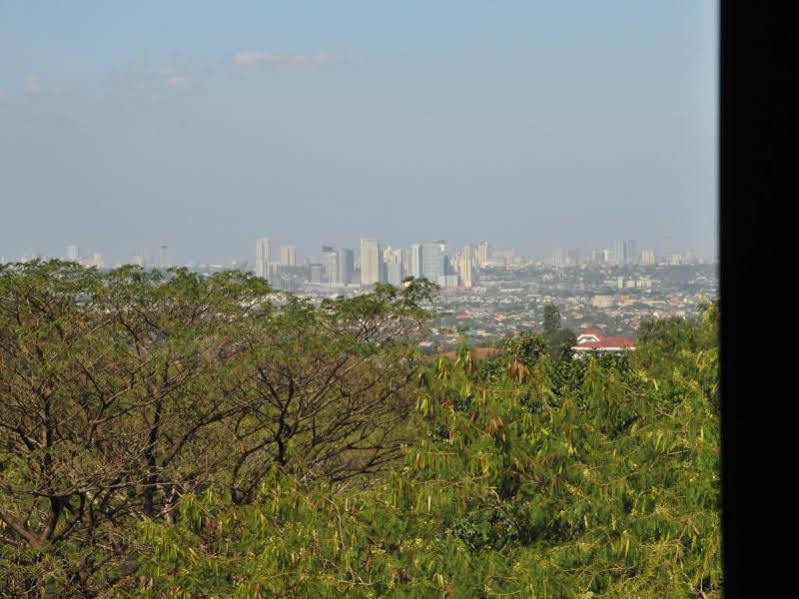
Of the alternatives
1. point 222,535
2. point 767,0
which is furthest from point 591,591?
point 767,0

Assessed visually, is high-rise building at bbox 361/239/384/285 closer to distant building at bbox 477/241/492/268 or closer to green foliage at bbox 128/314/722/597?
distant building at bbox 477/241/492/268

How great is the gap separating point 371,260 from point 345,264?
48.4 inches

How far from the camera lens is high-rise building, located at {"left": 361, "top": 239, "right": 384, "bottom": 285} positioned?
120 ft

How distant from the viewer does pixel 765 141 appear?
19.2 inches

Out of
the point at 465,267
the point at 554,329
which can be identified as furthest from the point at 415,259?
the point at 554,329

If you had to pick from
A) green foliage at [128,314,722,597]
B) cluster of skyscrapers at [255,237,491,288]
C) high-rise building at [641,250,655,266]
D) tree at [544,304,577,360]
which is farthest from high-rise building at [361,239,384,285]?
green foliage at [128,314,722,597]

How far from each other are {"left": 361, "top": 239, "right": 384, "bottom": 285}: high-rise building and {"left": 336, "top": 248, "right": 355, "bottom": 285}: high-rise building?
412mm

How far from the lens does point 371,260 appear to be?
3797cm

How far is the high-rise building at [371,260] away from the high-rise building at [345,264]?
1.35 ft

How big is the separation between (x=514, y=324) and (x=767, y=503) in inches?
724

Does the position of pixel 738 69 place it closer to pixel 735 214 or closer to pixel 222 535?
pixel 735 214

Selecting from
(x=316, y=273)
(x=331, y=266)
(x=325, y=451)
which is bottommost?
(x=325, y=451)

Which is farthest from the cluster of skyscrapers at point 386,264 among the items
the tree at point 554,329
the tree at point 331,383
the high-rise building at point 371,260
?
the tree at point 331,383

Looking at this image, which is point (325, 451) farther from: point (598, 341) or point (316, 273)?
point (316, 273)
